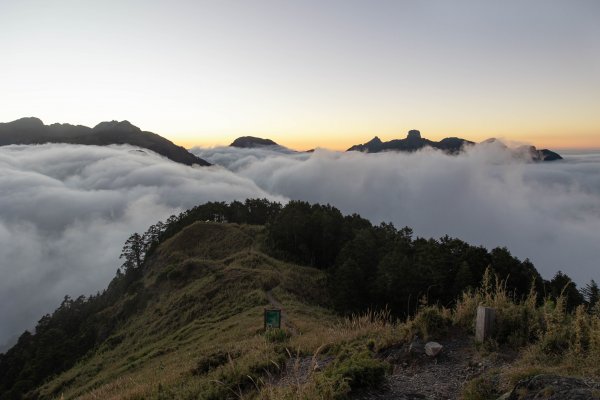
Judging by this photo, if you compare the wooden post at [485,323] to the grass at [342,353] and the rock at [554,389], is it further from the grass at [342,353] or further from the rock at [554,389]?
the rock at [554,389]

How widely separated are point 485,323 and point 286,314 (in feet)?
56.1

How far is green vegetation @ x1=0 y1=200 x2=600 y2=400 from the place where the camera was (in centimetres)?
785

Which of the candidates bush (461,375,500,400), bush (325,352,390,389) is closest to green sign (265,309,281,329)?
bush (325,352,390,389)

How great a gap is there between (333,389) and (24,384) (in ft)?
187

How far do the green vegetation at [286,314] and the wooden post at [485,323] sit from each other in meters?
0.24

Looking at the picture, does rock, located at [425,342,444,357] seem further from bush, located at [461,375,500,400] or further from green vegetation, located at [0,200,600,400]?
bush, located at [461,375,500,400]

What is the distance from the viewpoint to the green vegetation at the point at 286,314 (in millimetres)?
7848

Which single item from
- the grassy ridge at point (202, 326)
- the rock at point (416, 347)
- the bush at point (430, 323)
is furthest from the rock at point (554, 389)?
the grassy ridge at point (202, 326)

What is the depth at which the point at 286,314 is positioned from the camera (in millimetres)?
24078

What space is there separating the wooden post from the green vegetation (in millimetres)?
245

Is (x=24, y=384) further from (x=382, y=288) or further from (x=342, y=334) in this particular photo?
(x=342, y=334)

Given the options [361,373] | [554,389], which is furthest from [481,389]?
[361,373]

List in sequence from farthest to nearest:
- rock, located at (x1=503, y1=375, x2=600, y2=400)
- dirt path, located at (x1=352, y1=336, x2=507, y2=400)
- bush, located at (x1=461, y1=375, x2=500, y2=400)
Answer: dirt path, located at (x1=352, y1=336, x2=507, y2=400)
bush, located at (x1=461, y1=375, x2=500, y2=400)
rock, located at (x1=503, y1=375, x2=600, y2=400)

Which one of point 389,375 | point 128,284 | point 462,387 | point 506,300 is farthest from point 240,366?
point 128,284
